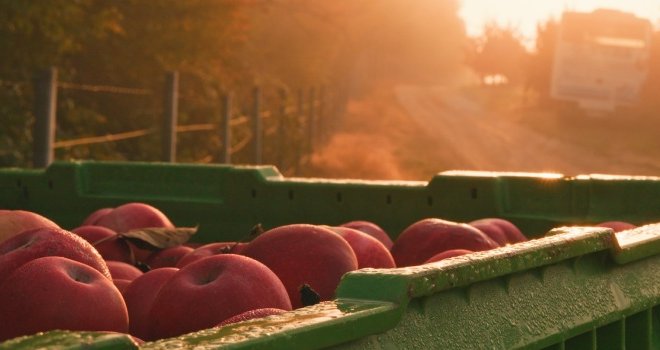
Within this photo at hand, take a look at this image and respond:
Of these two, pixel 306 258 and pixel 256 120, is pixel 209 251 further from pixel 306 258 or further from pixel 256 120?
pixel 256 120

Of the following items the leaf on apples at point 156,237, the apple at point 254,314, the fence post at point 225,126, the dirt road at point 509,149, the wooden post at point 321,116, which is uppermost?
the apple at point 254,314

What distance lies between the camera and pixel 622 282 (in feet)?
6.72

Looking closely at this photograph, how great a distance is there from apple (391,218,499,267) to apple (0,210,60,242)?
712 mm

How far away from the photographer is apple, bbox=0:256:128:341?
5.40ft

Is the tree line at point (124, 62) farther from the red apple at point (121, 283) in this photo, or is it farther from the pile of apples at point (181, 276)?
the red apple at point (121, 283)

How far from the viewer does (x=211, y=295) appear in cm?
177

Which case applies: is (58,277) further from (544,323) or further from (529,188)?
(529,188)

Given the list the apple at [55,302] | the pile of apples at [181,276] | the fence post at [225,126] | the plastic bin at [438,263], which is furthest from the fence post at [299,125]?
the apple at [55,302]

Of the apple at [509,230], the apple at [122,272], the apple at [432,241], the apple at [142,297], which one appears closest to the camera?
the apple at [142,297]

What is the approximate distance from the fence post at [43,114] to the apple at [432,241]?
15.2ft

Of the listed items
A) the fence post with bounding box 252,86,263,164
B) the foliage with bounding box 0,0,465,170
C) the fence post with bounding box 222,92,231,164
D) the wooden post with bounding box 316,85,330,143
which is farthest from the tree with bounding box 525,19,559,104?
the fence post with bounding box 222,92,231,164

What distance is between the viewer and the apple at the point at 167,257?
278 centimetres

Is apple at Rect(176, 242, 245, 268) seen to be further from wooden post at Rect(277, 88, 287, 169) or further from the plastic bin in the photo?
wooden post at Rect(277, 88, 287, 169)

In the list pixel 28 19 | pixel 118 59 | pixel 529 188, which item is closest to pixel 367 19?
pixel 118 59
